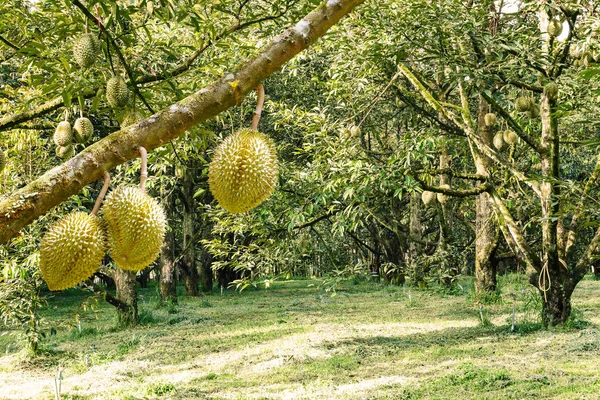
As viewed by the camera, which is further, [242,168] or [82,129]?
[82,129]

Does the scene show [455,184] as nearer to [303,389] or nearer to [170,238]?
[170,238]

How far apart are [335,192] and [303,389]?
230 centimetres

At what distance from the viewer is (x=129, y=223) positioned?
1.56 m

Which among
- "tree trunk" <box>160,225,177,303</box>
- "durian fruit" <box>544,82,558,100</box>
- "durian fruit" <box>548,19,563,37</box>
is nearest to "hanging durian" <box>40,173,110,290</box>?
"durian fruit" <box>548,19,563,37</box>

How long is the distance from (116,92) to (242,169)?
1.42 m

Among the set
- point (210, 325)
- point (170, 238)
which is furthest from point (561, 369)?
point (170, 238)

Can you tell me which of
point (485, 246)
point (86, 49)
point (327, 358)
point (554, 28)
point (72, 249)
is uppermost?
point (554, 28)

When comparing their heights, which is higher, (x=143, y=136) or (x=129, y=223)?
(x=143, y=136)

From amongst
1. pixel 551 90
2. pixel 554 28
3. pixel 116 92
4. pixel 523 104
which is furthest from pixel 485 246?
pixel 116 92

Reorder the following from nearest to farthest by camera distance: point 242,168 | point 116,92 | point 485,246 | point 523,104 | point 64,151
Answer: point 242,168 < point 116,92 < point 64,151 < point 523,104 < point 485,246

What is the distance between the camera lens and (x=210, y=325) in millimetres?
11156

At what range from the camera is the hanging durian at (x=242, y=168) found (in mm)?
1718

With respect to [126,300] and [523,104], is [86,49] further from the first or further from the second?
[126,300]

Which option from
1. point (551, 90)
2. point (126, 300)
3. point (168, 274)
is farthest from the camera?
point (168, 274)
